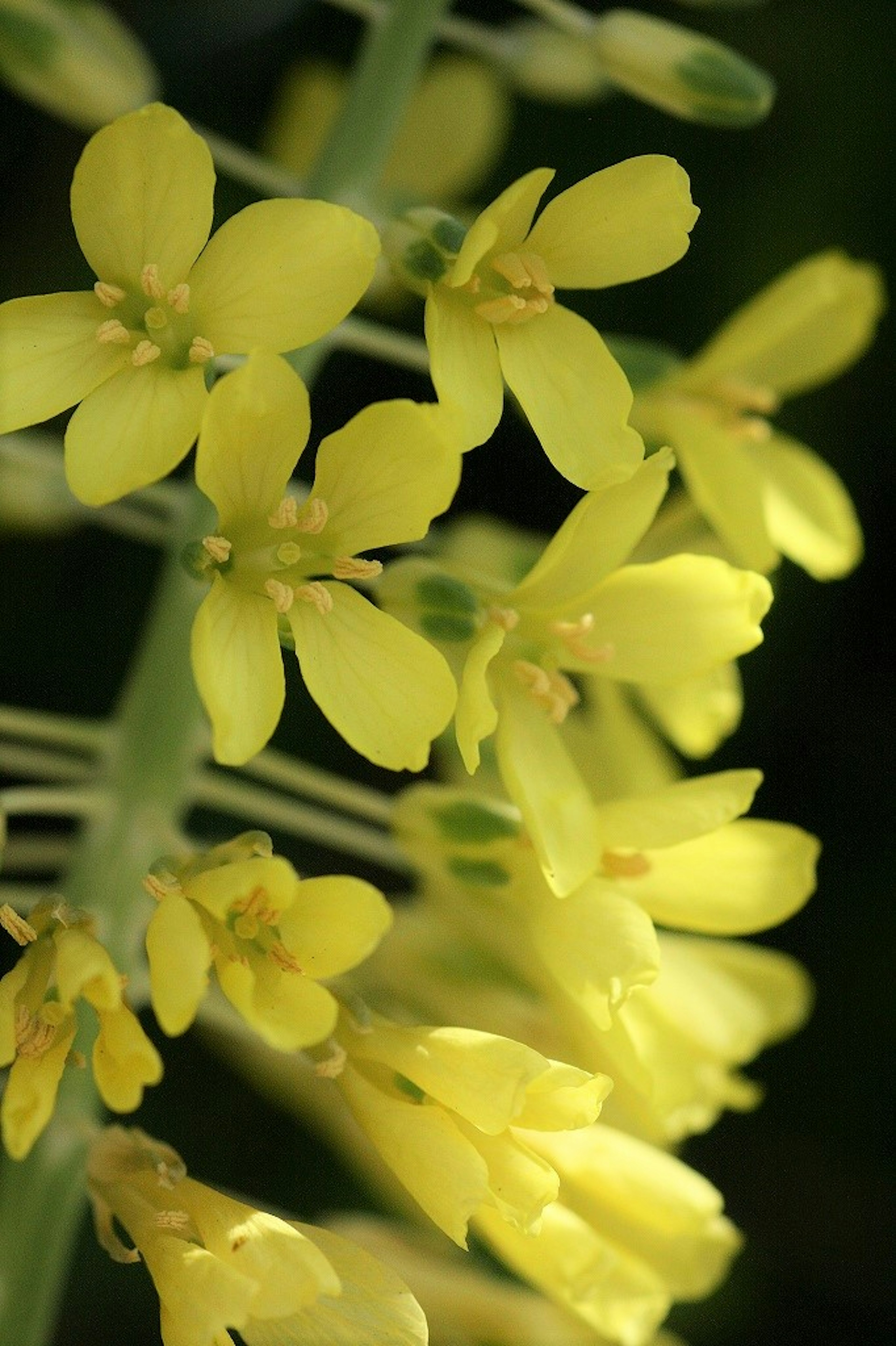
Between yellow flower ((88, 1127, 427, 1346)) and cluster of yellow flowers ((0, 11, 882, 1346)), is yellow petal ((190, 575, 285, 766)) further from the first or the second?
yellow flower ((88, 1127, 427, 1346))

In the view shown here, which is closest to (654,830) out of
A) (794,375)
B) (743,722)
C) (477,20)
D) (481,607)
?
(481,607)

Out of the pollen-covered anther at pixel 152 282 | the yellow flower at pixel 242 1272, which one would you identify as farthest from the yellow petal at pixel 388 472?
the yellow flower at pixel 242 1272

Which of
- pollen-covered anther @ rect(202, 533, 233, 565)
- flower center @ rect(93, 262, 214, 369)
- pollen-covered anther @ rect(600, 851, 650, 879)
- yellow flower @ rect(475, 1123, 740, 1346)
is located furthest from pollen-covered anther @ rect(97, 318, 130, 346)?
yellow flower @ rect(475, 1123, 740, 1346)

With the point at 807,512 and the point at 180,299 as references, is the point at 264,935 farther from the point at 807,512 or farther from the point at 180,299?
the point at 807,512

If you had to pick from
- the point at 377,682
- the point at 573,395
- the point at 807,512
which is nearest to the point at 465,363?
the point at 573,395

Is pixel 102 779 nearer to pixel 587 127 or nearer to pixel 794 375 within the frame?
pixel 794 375

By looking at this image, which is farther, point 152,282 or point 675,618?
point 675,618

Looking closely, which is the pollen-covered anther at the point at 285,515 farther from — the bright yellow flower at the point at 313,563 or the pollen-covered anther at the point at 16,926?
the pollen-covered anther at the point at 16,926
